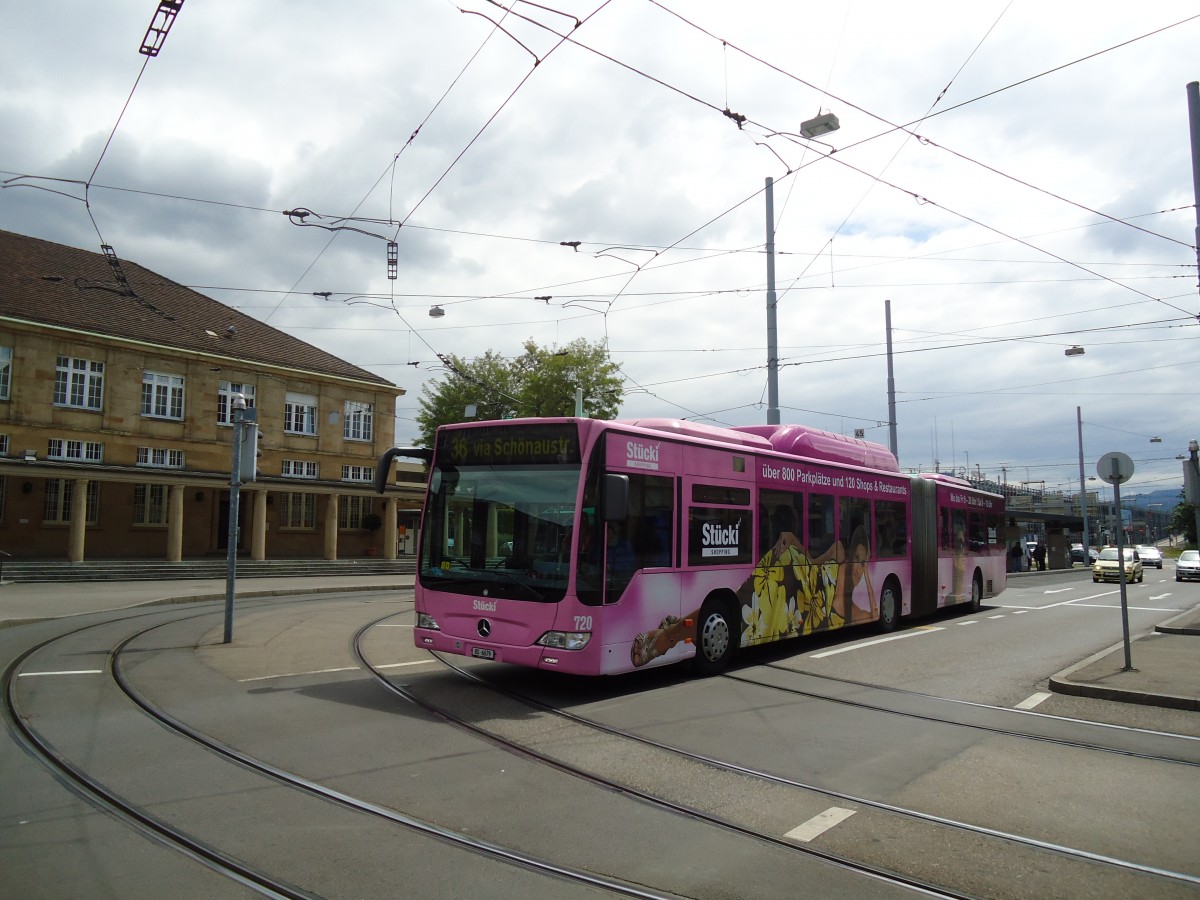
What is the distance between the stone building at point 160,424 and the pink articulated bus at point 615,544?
24.6 meters

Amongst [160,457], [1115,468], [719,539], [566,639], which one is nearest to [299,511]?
[160,457]

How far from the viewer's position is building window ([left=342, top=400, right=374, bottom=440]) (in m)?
44.1

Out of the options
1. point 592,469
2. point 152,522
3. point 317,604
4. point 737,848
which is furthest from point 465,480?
point 152,522

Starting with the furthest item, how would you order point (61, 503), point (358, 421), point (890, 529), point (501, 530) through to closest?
point (358, 421) < point (61, 503) < point (890, 529) < point (501, 530)

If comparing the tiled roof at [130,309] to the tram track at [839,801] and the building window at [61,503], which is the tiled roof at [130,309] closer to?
the building window at [61,503]

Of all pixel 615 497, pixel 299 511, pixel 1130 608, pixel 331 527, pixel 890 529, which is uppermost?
pixel 299 511

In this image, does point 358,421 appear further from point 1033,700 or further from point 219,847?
point 219,847

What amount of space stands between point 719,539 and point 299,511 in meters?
34.8

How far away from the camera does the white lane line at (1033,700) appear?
30.6ft

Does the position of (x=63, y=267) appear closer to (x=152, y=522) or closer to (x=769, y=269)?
(x=152, y=522)

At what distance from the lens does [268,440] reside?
40562mm

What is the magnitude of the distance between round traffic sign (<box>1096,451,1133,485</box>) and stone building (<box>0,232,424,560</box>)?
28.7 metres

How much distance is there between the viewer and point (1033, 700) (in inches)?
381

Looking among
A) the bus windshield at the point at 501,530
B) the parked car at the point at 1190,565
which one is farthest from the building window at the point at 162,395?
the parked car at the point at 1190,565
